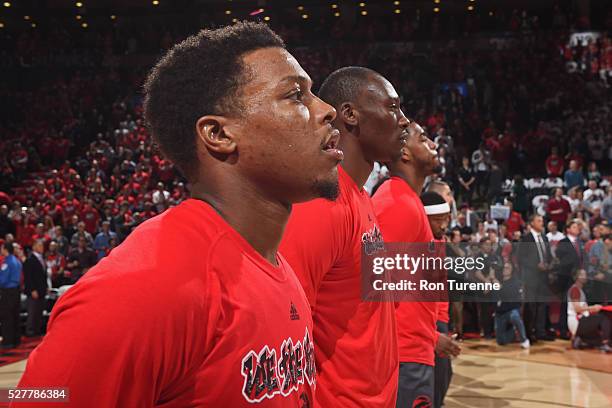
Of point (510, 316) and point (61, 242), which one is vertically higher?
point (61, 242)

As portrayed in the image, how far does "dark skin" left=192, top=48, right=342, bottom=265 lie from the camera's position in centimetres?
123

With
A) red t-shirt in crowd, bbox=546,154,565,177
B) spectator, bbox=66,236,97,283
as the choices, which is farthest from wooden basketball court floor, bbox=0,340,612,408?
red t-shirt in crowd, bbox=546,154,565,177

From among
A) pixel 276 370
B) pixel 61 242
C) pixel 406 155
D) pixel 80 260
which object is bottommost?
pixel 276 370

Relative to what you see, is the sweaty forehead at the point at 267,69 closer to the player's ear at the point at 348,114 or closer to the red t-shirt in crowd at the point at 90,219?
the player's ear at the point at 348,114

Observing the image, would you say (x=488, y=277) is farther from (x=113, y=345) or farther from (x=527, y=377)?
(x=113, y=345)

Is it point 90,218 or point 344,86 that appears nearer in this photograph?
point 344,86

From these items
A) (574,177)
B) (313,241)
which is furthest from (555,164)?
(313,241)

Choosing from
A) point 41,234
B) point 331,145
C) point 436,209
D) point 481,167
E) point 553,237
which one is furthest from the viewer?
point 481,167

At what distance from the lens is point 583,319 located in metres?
8.23

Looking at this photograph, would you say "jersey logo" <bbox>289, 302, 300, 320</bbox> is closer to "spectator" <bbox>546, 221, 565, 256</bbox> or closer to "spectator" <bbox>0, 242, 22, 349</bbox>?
"spectator" <bbox>546, 221, 565, 256</bbox>

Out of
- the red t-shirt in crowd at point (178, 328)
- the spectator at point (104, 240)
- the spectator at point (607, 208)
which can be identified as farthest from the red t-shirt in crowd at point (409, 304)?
the spectator at point (104, 240)

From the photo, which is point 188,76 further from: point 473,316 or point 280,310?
point 473,316

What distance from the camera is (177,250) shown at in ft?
3.49

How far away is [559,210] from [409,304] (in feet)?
28.8
